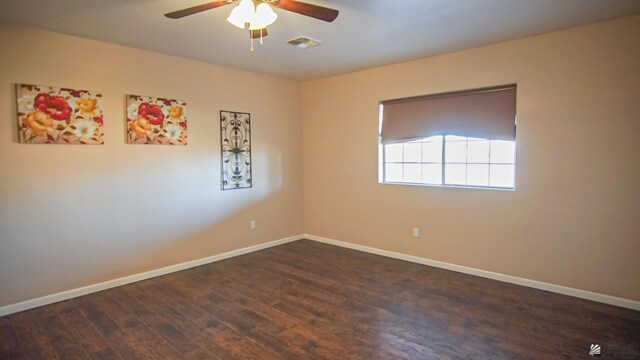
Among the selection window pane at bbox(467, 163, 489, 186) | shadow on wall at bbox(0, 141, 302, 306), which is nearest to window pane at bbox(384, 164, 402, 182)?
window pane at bbox(467, 163, 489, 186)


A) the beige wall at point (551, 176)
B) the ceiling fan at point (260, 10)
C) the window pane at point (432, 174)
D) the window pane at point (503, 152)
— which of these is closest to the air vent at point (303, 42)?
the ceiling fan at point (260, 10)

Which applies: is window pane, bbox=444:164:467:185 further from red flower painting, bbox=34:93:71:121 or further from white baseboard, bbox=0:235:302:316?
red flower painting, bbox=34:93:71:121

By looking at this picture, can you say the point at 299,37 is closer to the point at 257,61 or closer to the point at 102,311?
the point at 257,61

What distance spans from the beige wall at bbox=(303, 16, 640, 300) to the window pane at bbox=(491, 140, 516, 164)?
0.19 meters

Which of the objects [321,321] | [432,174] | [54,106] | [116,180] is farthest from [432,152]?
[54,106]

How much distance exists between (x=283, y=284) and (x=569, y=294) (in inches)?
112

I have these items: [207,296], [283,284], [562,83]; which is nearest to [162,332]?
[207,296]

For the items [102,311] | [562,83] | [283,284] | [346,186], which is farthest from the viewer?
[346,186]

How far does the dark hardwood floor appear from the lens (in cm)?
249

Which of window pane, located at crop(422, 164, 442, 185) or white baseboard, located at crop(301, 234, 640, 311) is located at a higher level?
window pane, located at crop(422, 164, 442, 185)

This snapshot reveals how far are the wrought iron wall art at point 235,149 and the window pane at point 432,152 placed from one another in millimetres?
2409

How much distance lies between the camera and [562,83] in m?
3.36

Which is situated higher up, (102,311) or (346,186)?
(346,186)

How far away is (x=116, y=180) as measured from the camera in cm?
370
